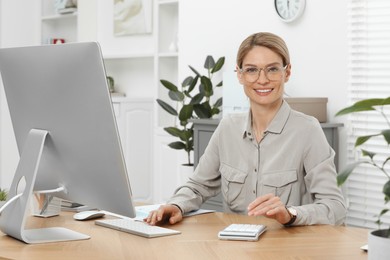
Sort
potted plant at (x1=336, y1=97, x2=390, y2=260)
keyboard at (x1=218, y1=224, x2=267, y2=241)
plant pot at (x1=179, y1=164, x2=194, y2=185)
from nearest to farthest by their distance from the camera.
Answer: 1. potted plant at (x1=336, y1=97, x2=390, y2=260)
2. keyboard at (x1=218, y1=224, x2=267, y2=241)
3. plant pot at (x1=179, y1=164, x2=194, y2=185)

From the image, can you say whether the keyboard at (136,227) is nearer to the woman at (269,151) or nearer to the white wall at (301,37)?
the woman at (269,151)

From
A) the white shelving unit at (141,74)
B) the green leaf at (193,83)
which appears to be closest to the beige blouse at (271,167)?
the green leaf at (193,83)

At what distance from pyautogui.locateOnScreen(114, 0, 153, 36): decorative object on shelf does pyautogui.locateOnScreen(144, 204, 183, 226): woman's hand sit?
4537 millimetres

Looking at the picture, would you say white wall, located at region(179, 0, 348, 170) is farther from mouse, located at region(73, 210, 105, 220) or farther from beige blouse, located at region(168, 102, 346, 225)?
mouse, located at region(73, 210, 105, 220)

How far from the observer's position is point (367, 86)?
14.1 feet

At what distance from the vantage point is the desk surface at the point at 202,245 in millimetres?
1985

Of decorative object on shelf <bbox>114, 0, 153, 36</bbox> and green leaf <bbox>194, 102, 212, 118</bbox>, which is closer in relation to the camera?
green leaf <bbox>194, 102, 212, 118</bbox>

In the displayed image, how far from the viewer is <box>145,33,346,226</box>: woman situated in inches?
104

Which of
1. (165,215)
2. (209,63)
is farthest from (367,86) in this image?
(165,215)

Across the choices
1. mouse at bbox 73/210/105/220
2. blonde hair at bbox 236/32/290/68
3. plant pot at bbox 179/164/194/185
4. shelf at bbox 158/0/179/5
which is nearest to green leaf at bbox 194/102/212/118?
plant pot at bbox 179/164/194/185

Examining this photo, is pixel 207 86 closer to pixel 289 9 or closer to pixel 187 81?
pixel 187 81

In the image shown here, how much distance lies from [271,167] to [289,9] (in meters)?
2.23

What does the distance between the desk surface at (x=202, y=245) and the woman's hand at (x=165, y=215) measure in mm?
59

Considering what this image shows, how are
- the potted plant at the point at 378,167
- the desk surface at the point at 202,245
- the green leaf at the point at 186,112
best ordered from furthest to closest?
the green leaf at the point at 186,112
the desk surface at the point at 202,245
the potted plant at the point at 378,167
